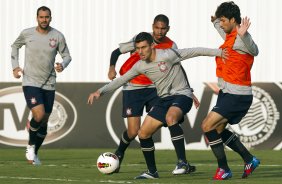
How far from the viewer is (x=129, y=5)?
70.2 feet

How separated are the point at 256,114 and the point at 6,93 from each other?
15.5 ft

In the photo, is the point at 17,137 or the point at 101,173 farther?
the point at 17,137

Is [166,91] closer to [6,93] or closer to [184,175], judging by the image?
[184,175]

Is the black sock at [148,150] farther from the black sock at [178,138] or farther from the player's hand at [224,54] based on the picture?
the player's hand at [224,54]

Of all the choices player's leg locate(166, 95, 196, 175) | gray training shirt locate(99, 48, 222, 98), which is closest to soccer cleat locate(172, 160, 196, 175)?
player's leg locate(166, 95, 196, 175)

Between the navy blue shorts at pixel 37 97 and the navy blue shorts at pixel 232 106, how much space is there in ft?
14.6

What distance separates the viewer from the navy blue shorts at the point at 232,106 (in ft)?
42.0

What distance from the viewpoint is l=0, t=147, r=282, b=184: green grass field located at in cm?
1278

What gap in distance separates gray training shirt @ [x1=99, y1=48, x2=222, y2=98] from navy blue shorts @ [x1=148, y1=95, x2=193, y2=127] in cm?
7

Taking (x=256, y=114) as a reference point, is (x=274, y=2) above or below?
above

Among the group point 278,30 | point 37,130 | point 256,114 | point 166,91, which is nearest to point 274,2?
point 278,30

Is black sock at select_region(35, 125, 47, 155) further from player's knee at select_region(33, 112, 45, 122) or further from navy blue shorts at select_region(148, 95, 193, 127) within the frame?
navy blue shorts at select_region(148, 95, 193, 127)

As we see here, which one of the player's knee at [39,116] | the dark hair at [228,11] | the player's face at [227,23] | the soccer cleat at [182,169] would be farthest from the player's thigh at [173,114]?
the player's knee at [39,116]

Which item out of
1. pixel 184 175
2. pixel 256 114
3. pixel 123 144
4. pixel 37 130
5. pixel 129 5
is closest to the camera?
pixel 184 175
